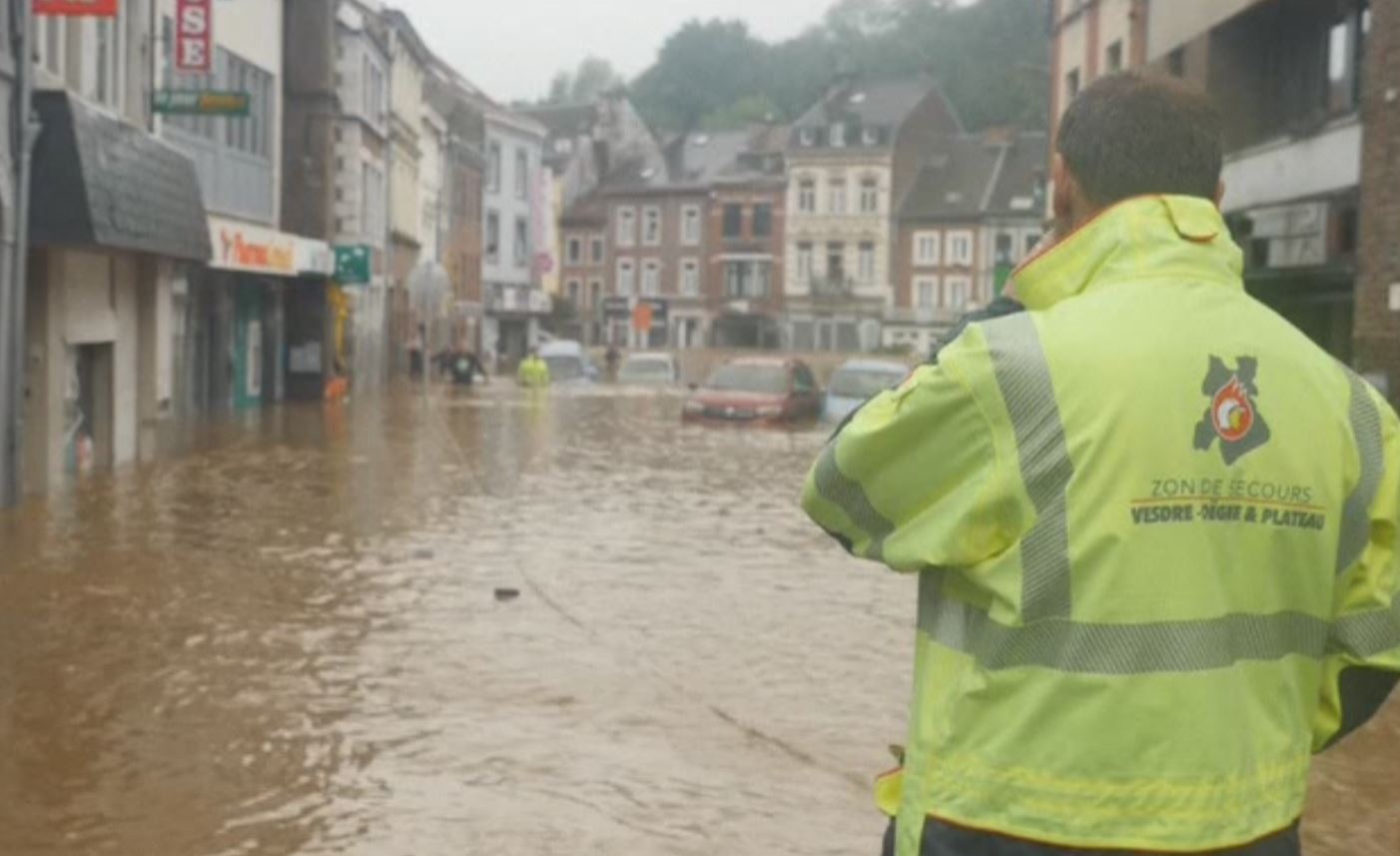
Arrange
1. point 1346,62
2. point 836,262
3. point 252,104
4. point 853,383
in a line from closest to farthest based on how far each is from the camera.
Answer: point 1346,62 → point 252,104 → point 853,383 → point 836,262

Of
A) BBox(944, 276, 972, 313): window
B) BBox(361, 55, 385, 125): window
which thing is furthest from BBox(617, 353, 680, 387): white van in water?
BBox(944, 276, 972, 313): window

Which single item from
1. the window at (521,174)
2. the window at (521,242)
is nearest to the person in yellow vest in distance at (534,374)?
the window at (521,242)

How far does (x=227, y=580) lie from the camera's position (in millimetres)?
13664

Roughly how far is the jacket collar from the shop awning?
52.2ft

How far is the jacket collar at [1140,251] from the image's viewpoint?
2783mm

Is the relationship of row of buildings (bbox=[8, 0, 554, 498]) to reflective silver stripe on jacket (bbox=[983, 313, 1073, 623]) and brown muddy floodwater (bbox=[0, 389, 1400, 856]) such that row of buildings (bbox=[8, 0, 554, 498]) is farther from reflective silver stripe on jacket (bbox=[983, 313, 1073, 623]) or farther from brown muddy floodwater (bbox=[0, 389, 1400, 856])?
reflective silver stripe on jacket (bbox=[983, 313, 1073, 623])

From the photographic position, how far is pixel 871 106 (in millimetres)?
87812

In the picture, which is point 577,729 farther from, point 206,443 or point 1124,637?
point 206,443

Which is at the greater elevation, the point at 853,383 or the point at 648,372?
the point at 853,383

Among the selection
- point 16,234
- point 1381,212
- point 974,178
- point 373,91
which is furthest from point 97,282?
point 974,178

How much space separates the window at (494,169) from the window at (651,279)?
1201cm

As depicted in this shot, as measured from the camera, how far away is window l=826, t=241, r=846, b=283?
288ft

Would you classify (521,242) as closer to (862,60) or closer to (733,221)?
(733,221)

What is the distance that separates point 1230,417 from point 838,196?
85792 millimetres
